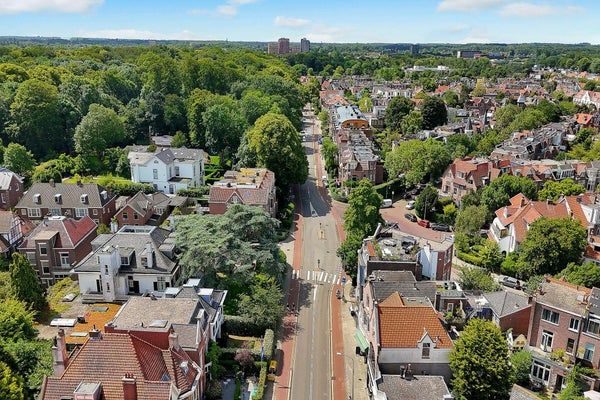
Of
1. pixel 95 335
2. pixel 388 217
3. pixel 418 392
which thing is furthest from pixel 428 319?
pixel 388 217

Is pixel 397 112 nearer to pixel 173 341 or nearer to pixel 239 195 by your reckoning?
pixel 239 195

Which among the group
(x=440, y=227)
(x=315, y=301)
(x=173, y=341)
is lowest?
(x=315, y=301)

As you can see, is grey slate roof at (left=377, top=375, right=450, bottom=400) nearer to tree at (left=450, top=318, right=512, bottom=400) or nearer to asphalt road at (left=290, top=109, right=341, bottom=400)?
tree at (left=450, top=318, right=512, bottom=400)

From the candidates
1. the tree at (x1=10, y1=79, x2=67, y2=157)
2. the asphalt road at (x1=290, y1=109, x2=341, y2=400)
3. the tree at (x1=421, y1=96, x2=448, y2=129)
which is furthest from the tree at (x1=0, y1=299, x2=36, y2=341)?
the tree at (x1=421, y1=96, x2=448, y2=129)

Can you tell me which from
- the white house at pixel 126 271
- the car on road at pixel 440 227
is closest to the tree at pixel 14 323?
the white house at pixel 126 271

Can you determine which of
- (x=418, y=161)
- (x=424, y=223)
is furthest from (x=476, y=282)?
(x=418, y=161)

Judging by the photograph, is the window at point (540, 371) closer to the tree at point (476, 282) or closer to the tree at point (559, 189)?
the tree at point (476, 282)
